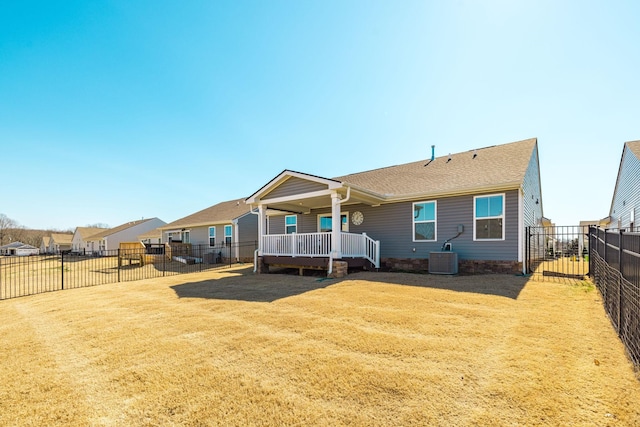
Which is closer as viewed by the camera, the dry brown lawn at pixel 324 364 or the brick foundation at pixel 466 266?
the dry brown lawn at pixel 324 364

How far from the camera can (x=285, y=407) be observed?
240 centimetres

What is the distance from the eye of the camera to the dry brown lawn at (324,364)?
2.32 metres

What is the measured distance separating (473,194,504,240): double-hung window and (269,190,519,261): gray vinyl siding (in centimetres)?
14

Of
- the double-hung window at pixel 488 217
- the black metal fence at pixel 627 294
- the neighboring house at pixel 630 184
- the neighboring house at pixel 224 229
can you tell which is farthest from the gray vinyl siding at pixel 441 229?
A: the neighboring house at pixel 224 229

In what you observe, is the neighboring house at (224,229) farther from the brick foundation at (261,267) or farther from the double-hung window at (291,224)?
the brick foundation at (261,267)

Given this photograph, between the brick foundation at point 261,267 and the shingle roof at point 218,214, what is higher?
the shingle roof at point 218,214

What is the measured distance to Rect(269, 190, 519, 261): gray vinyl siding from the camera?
9.14 meters

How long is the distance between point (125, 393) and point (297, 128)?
43.9 ft

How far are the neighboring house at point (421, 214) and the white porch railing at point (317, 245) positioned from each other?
0.12 ft

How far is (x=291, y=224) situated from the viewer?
50.0 feet

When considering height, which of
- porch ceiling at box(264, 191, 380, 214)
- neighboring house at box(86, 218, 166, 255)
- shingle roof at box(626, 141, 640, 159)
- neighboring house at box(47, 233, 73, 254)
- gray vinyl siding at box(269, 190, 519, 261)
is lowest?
neighboring house at box(47, 233, 73, 254)

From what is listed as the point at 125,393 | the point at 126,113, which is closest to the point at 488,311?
the point at 125,393

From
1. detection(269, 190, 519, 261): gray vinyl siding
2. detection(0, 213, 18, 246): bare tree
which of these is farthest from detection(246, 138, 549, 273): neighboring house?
detection(0, 213, 18, 246): bare tree

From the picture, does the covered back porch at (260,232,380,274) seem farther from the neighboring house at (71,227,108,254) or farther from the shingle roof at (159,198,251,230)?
the neighboring house at (71,227,108,254)
